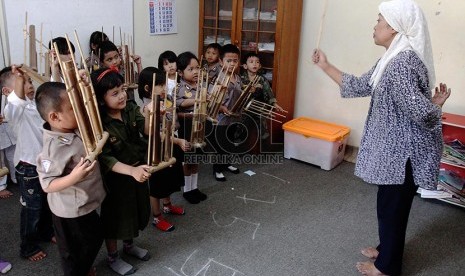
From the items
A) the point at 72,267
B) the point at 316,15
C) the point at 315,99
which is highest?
the point at 316,15

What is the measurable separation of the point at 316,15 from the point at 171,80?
1920 millimetres

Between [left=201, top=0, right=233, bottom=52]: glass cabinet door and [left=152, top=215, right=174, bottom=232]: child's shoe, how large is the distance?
2359 millimetres

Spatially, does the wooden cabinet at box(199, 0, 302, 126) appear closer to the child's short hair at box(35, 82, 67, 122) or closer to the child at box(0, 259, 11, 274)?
the child's short hair at box(35, 82, 67, 122)

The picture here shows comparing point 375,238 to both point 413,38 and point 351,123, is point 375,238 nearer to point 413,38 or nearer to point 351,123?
point 413,38

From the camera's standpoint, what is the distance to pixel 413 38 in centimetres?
160

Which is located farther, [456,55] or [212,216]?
[456,55]

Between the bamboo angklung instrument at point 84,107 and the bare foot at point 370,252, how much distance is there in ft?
5.57

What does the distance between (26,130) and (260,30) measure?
8.48ft

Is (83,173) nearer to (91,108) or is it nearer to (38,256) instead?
(91,108)

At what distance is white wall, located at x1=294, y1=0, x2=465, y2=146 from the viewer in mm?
3061

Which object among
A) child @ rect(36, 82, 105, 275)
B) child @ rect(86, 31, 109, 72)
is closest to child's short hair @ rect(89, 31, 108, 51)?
child @ rect(86, 31, 109, 72)

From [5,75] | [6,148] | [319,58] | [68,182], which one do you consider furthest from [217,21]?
[68,182]

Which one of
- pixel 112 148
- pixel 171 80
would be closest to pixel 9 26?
pixel 171 80

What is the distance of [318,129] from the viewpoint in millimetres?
3520
